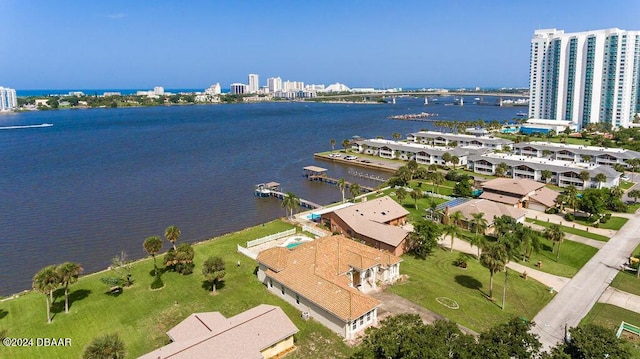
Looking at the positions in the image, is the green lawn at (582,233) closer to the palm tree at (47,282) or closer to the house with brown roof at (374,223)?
the house with brown roof at (374,223)

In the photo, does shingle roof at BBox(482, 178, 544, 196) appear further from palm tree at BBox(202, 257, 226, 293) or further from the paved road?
palm tree at BBox(202, 257, 226, 293)

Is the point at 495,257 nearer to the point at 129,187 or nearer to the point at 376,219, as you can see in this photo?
the point at 376,219

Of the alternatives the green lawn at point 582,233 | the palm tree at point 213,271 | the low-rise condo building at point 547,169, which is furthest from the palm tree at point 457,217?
the low-rise condo building at point 547,169

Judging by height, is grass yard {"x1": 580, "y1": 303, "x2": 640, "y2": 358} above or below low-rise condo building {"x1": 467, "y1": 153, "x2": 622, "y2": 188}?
below

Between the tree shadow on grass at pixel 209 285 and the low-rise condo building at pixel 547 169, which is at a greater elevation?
the low-rise condo building at pixel 547 169

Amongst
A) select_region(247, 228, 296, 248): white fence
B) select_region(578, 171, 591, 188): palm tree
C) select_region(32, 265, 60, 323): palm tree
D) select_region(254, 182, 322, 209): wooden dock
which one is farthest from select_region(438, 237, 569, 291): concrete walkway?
select_region(32, 265, 60, 323): palm tree

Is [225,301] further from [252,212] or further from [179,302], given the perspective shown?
[252,212]
